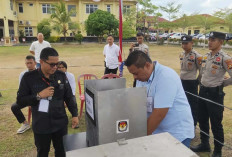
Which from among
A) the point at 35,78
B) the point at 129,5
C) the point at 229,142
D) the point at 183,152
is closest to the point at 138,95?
the point at 183,152

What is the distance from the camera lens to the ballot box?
110 cm

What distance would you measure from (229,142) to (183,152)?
2.97 meters

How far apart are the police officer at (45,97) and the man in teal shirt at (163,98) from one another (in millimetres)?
966

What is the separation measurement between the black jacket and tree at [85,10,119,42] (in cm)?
2570

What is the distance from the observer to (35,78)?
2.15 m

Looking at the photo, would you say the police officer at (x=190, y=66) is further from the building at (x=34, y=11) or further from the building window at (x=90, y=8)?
the building window at (x=90, y=8)

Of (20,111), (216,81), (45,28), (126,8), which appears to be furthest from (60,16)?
(216,81)

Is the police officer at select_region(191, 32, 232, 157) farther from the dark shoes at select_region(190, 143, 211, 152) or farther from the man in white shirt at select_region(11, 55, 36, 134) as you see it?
the man in white shirt at select_region(11, 55, 36, 134)

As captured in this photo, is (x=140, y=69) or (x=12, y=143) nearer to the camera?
(x=140, y=69)

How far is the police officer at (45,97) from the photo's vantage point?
212 cm

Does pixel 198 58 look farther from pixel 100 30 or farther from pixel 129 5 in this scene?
pixel 129 5

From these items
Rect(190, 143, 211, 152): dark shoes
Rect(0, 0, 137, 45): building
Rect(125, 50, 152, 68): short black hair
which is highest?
Rect(0, 0, 137, 45): building

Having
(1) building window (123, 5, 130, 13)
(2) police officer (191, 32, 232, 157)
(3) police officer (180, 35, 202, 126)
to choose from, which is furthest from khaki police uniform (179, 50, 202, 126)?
(1) building window (123, 5, 130, 13)

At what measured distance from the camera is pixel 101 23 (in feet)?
88.7
